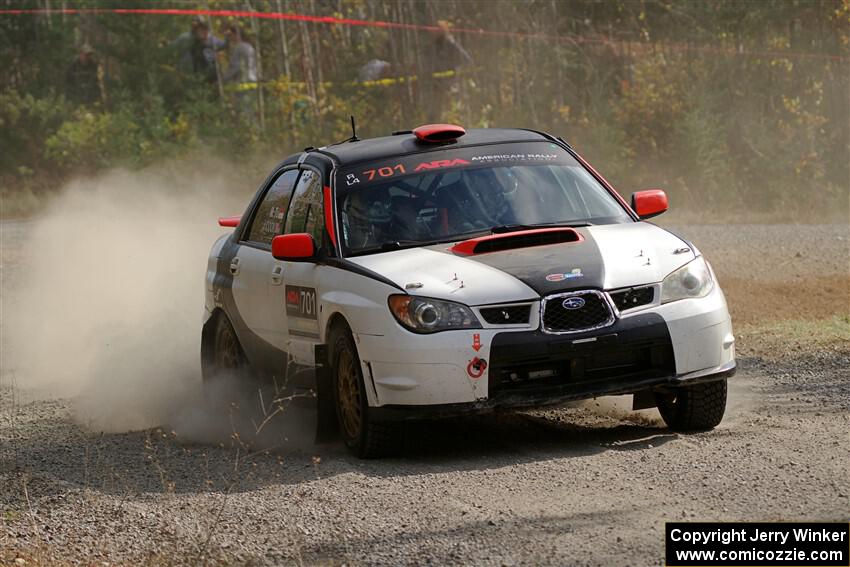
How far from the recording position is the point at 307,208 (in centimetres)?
893

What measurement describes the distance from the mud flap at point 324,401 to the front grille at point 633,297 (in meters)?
1.68

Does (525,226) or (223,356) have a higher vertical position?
(525,226)

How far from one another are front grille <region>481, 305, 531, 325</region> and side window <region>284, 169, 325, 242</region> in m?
1.52

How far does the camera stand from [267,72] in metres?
32.7

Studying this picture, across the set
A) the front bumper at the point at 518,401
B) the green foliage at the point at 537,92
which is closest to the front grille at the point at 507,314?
the front bumper at the point at 518,401

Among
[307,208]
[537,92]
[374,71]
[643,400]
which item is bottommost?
[537,92]

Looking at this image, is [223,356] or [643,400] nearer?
[643,400]

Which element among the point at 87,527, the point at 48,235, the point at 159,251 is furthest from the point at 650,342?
the point at 48,235

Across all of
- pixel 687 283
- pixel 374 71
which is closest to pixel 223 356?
pixel 687 283

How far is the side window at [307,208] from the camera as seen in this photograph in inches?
340

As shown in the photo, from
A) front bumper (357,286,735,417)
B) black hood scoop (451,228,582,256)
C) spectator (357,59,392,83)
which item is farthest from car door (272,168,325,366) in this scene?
spectator (357,59,392,83)

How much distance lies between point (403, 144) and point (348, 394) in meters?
1.83

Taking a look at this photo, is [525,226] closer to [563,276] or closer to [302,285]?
[563,276]

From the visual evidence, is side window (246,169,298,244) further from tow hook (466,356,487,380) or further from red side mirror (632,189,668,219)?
tow hook (466,356,487,380)
